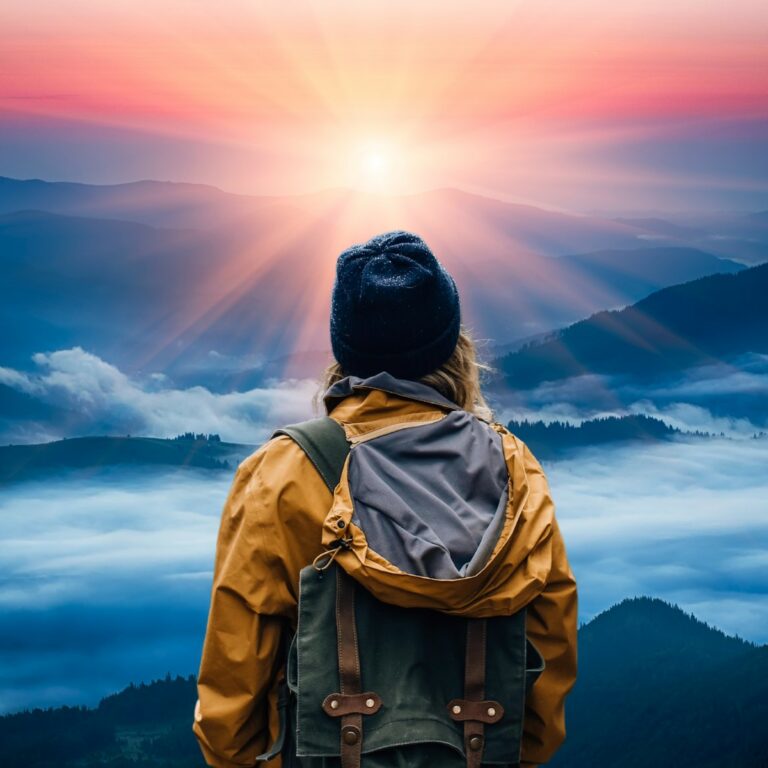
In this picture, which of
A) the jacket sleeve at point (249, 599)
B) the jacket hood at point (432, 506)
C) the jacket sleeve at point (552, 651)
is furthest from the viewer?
the jacket sleeve at point (552, 651)

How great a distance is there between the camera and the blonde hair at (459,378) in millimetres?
3301

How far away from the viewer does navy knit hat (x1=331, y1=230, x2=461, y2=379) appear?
3.14 m

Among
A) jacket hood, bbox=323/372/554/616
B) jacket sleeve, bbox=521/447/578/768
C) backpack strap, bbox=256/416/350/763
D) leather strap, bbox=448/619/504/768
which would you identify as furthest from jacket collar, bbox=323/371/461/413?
leather strap, bbox=448/619/504/768

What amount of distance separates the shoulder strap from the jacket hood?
0.03 m

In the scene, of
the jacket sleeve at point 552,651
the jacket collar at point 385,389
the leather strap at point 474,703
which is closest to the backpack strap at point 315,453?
the jacket collar at point 385,389

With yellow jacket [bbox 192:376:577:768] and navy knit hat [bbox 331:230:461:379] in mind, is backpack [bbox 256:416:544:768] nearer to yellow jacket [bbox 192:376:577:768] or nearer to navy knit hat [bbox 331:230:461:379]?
yellow jacket [bbox 192:376:577:768]

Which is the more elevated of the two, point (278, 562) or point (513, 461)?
point (513, 461)

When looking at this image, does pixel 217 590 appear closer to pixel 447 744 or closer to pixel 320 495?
pixel 320 495

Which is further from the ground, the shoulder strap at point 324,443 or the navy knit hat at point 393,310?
the navy knit hat at point 393,310

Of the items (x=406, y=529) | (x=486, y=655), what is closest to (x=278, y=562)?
(x=406, y=529)

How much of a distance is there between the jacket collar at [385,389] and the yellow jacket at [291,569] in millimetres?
17

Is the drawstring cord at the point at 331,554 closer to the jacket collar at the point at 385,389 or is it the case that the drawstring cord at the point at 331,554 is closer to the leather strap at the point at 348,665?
the leather strap at the point at 348,665

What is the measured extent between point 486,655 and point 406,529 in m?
0.47

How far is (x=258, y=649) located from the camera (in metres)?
3.04
